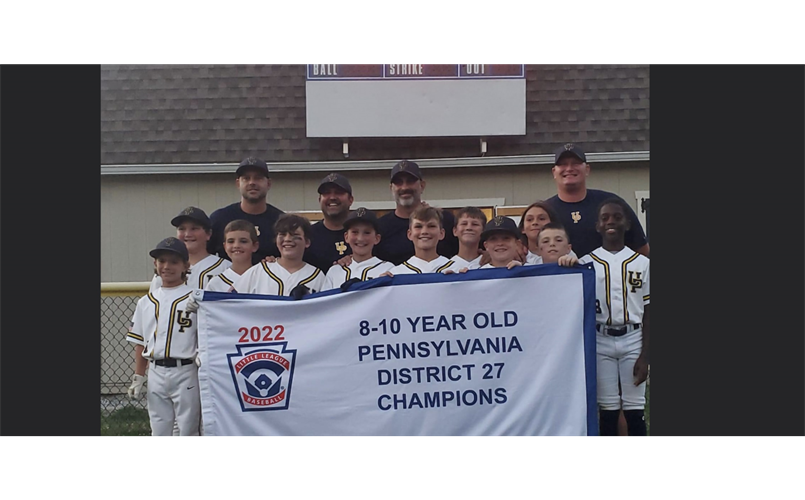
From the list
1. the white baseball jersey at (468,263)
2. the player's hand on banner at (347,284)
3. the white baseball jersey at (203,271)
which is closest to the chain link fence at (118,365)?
the white baseball jersey at (203,271)

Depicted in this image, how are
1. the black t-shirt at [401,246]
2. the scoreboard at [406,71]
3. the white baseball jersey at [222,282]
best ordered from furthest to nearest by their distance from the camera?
1. the scoreboard at [406,71]
2. the black t-shirt at [401,246]
3. the white baseball jersey at [222,282]

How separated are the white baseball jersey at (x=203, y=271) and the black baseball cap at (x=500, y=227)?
1815 mm

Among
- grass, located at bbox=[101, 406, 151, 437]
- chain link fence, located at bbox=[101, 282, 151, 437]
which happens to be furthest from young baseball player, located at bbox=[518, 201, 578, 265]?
grass, located at bbox=[101, 406, 151, 437]

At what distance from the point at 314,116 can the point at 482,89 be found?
1.25 m

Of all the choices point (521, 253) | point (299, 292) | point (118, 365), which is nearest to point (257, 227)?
point (299, 292)

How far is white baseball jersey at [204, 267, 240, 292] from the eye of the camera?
16.0 ft

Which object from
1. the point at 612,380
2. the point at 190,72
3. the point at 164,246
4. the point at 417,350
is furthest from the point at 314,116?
the point at 612,380

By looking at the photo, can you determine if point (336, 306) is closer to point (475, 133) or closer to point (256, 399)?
point (256, 399)

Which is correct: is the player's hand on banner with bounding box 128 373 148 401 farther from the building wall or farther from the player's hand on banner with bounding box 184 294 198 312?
the building wall

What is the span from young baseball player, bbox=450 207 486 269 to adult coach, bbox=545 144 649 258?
1.84 ft

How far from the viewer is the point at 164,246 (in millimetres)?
4855

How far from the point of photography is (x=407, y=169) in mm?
4973

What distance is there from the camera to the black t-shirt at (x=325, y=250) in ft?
16.3

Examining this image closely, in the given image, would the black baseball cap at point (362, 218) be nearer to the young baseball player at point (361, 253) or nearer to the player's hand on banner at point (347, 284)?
the young baseball player at point (361, 253)
